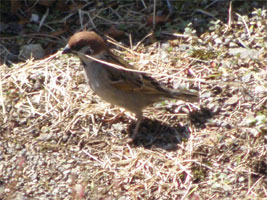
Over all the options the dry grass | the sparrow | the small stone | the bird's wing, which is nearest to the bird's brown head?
the sparrow

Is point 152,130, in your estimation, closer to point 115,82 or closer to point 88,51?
point 115,82

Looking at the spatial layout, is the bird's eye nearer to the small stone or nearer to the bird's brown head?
the bird's brown head

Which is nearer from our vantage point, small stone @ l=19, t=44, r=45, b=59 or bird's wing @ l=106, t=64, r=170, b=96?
bird's wing @ l=106, t=64, r=170, b=96

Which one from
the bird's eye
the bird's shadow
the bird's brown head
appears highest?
the bird's brown head

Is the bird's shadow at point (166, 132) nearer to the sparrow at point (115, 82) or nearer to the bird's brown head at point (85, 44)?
the sparrow at point (115, 82)

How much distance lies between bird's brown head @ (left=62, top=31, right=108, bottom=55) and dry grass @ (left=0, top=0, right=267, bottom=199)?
57 cm

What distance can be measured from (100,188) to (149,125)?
0.92m

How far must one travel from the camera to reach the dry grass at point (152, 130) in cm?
526

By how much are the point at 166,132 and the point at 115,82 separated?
62 cm

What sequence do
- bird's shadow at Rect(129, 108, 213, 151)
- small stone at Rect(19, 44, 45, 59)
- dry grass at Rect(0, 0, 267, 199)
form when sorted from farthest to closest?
small stone at Rect(19, 44, 45, 59), bird's shadow at Rect(129, 108, 213, 151), dry grass at Rect(0, 0, 267, 199)

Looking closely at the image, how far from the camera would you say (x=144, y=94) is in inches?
230

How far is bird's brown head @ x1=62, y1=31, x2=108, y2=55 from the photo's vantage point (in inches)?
226

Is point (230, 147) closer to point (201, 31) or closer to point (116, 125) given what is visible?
point (116, 125)

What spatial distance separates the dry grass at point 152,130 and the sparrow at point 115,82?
18 cm
